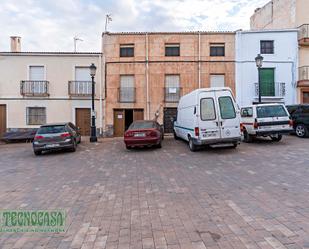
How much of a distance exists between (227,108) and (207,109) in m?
0.81

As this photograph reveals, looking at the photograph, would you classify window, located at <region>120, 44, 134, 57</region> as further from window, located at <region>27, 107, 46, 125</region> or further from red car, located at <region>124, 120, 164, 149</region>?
red car, located at <region>124, 120, 164, 149</region>

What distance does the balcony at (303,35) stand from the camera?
19.6 m

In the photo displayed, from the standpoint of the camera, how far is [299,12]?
2067 centimetres

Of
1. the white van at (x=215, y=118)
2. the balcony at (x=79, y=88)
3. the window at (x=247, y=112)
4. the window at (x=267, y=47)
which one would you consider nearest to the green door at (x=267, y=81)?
the window at (x=267, y=47)

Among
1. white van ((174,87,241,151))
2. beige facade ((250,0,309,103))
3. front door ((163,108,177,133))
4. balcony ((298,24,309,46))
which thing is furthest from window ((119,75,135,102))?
balcony ((298,24,309,46))

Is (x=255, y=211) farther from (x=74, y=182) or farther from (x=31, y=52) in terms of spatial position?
(x=31, y=52)

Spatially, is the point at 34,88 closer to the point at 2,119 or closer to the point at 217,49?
the point at 2,119

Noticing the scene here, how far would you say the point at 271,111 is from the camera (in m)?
11.5

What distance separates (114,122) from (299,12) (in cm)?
1796

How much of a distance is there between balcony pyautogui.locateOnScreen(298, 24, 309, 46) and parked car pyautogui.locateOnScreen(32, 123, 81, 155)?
1901cm

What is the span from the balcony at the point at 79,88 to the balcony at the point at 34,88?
1865 millimetres

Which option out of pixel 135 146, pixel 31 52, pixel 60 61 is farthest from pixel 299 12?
pixel 31 52

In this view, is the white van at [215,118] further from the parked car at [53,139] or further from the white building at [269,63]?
the white building at [269,63]

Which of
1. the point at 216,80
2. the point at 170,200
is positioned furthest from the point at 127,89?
the point at 170,200
